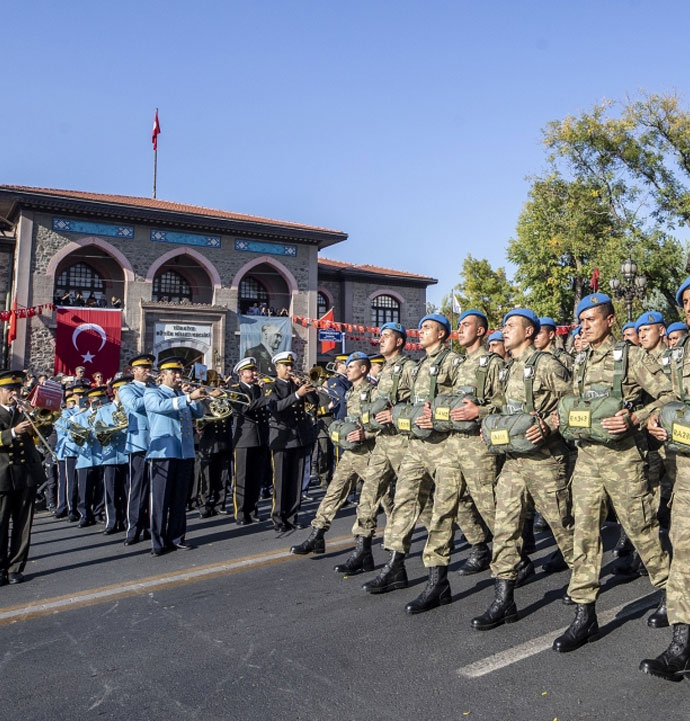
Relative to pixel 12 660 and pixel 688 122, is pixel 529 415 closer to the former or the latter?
pixel 12 660

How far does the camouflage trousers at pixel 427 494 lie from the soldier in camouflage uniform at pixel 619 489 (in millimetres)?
1086

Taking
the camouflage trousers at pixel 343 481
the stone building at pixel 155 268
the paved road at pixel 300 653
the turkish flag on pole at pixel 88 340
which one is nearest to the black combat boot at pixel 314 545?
the camouflage trousers at pixel 343 481

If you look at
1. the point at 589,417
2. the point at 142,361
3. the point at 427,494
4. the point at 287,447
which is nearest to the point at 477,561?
the point at 427,494

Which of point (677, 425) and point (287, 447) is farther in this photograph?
point (287, 447)

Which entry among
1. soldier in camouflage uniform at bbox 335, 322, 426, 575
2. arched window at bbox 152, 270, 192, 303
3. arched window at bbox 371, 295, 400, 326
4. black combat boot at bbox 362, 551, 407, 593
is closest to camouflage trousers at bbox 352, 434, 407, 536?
soldier in camouflage uniform at bbox 335, 322, 426, 575

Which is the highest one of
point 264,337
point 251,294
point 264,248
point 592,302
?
point 264,248

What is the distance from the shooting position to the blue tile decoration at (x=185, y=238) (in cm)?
2777

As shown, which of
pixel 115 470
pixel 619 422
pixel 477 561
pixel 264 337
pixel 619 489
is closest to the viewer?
pixel 619 422

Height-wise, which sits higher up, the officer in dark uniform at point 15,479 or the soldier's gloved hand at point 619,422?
the soldier's gloved hand at point 619,422

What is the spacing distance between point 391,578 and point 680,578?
97.0 inches

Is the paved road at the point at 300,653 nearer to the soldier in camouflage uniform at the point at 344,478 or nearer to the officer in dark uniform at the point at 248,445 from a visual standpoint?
the soldier in camouflage uniform at the point at 344,478

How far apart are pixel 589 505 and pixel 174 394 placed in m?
5.18

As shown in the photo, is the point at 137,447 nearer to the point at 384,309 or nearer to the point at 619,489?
the point at 619,489

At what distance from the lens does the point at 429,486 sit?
5855 mm
